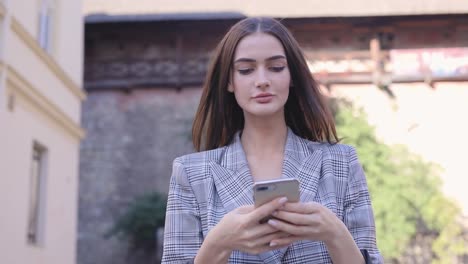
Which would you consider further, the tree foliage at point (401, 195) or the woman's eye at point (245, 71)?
the tree foliage at point (401, 195)

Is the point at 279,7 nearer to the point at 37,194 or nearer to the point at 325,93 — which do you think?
the point at 325,93

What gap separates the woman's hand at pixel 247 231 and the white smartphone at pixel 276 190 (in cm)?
2

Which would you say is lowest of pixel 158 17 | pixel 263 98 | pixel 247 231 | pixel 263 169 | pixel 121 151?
pixel 247 231

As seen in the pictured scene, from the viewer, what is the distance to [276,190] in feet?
5.91

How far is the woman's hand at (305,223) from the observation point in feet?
5.92

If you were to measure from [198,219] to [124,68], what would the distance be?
21.0 meters

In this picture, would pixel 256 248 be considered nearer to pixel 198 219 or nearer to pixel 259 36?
pixel 198 219

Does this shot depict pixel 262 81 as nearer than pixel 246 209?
No

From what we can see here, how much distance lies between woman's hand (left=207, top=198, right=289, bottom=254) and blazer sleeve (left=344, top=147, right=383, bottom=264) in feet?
1.12

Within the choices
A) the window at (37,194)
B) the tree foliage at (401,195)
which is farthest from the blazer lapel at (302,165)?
the tree foliage at (401,195)

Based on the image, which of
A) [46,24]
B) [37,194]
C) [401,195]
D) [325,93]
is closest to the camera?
[37,194]

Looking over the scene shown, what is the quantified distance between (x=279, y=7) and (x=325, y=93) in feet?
13.3

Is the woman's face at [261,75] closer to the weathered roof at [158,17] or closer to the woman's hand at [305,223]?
the woman's hand at [305,223]

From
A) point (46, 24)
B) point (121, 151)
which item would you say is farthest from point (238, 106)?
point (121, 151)
